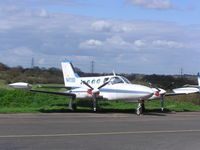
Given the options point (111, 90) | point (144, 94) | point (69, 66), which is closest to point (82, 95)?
point (111, 90)

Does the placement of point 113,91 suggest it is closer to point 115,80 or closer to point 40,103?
point 115,80

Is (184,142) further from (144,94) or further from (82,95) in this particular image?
(82,95)

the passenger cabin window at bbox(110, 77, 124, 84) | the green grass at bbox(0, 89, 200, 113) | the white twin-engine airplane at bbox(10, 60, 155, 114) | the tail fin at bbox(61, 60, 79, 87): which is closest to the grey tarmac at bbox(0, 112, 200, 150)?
the white twin-engine airplane at bbox(10, 60, 155, 114)

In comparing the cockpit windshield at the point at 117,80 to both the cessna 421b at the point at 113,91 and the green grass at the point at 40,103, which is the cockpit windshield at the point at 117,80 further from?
the green grass at the point at 40,103

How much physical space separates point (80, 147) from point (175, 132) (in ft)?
17.8

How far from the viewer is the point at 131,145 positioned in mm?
10992

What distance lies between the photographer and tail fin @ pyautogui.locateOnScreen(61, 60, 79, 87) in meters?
30.7

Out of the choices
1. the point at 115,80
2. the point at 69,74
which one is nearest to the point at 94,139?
the point at 115,80

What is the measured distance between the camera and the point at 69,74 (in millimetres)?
31359

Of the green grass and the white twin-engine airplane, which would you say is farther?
the green grass

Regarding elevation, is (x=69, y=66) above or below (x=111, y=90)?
above

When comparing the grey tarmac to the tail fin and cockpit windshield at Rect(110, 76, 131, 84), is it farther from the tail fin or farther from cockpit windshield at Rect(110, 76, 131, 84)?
the tail fin

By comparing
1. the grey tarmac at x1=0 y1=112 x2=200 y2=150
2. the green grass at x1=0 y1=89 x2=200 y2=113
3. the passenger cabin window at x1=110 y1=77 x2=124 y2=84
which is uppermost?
the passenger cabin window at x1=110 y1=77 x2=124 y2=84

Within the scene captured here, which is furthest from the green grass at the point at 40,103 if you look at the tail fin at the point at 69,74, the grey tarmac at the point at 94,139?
the grey tarmac at the point at 94,139
